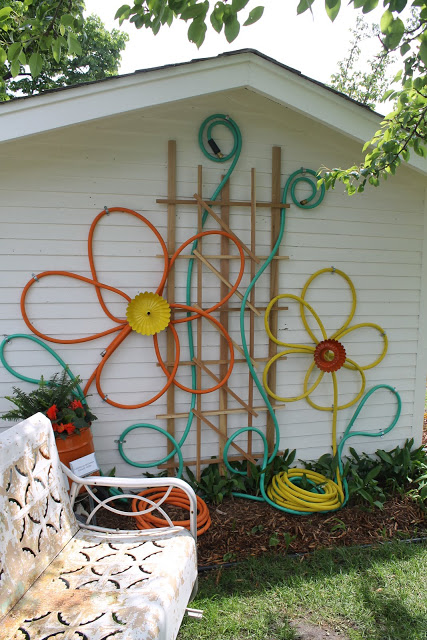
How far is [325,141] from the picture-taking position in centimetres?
324

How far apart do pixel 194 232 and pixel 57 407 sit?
1.50 meters

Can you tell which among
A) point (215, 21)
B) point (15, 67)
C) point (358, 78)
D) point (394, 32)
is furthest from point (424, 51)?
point (358, 78)

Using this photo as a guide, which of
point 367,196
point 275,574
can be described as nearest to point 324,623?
point 275,574

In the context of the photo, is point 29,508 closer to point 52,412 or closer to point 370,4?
point 52,412

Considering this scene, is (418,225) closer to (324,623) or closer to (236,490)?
(236,490)

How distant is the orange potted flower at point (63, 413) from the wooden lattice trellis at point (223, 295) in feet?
2.06

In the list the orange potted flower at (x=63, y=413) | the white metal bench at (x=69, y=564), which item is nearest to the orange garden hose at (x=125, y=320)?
the orange potted flower at (x=63, y=413)

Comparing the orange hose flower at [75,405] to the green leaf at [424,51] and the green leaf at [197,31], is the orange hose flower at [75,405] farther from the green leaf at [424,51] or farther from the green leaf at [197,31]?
the green leaf at [424,51]

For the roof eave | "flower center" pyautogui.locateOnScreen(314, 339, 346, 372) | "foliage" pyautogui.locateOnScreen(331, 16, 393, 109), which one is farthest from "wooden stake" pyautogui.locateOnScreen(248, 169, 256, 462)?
"foliage" pyautogui.locateOnScreen(331, 16, 393, 109)

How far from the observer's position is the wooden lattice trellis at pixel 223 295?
3027mm

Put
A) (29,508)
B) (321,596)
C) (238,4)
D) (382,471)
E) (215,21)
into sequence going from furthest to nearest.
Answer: (382,471) → (321,596) → (29,508) → (215,21) → (238,4)

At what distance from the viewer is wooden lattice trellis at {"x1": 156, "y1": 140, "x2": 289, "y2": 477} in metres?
3.03

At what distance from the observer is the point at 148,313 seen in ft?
9.57

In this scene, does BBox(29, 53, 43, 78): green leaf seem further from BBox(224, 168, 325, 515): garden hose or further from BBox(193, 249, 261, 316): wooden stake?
BBox(224, 168, 325, 515): garden hose
